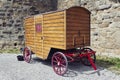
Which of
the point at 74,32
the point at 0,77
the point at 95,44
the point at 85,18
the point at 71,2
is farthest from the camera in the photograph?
the point at 71,2

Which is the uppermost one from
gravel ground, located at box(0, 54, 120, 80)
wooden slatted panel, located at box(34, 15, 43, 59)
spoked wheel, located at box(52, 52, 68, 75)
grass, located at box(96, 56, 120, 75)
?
wooden slatted panel, located at box(34, 15, 43, 59)

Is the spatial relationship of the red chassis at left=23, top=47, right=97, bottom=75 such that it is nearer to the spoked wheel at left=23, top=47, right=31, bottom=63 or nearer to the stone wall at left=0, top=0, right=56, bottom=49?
the spoked wheel at left=23, top=47, right=31, bottom=63

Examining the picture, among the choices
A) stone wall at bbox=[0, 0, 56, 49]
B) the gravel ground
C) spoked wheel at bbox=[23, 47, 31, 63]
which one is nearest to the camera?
the gravel ground

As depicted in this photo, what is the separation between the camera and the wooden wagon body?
263 inches

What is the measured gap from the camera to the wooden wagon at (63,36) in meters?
6.70

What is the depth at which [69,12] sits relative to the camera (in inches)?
263

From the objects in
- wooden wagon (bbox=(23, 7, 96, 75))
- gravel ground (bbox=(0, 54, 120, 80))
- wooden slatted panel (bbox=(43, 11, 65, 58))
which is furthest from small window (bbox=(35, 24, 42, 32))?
gravel ground (bbox=(0, 54, 120, 80))

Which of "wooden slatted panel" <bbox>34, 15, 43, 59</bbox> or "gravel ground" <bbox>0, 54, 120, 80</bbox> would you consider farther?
"wooden slatted panel" <bbox>34, 15, 43, 59</bbox>

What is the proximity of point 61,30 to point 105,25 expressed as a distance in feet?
12.4

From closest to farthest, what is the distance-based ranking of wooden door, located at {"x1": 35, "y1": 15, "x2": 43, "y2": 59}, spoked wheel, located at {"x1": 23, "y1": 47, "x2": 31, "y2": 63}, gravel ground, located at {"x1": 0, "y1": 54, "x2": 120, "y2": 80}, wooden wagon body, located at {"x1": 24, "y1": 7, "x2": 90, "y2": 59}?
1. gravel ground, located at {"x1": 0, "y1": 54, "x2": 120, "y2": 80}
2. wooden wagon body, located at {"x1": 24, "y1": 7, "x2": 90, "y2": 59}
3. wooden door, located at {"x1": 35, "y1": 15, "x2": 43, "y2": 59}
4. spoked wheel, located at {"x1": 23, "y1": 47, "x2": 31, "y2": 63}

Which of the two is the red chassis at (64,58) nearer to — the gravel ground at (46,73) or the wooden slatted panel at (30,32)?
the gravel ground at (46,73)

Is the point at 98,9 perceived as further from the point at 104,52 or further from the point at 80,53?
the point at 80,53

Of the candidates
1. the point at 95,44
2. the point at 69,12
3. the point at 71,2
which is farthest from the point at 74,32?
the point at 71,2

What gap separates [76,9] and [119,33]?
3046mm
